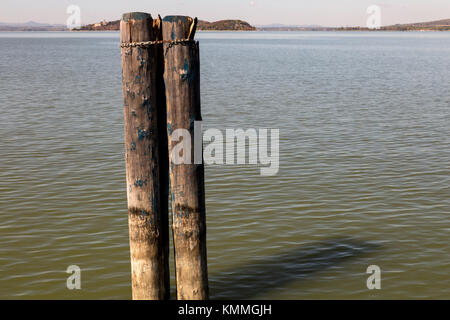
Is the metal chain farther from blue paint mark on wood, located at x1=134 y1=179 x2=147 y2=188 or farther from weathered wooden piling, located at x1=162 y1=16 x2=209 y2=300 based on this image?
blue paint mark on wood, located at x1=134 y1=179 x2=147 y2=188

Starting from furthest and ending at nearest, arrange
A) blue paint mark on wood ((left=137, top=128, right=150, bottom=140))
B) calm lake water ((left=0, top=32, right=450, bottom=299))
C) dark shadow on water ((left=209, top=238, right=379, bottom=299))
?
1. calm lake water ((left=0, top=32, right=450, bottom=299))
2. dark shadow on water ((left=209, top=238, right=379, bottom=299))
3. blue paint mark on wood ((left=137, top=128, right=150, bottom=140))

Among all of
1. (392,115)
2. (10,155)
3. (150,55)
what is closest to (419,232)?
(150,55)

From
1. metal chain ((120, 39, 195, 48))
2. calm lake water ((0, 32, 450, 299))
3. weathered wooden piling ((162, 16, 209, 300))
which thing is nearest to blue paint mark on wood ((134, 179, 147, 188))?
weathered wooden piling ((162, 16, 209, 300))

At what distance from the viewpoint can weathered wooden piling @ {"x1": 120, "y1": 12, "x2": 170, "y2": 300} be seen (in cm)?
691

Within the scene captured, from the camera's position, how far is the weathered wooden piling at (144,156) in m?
6.91

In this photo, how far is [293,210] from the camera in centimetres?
1216

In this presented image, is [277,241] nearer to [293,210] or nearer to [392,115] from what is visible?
[293,210]

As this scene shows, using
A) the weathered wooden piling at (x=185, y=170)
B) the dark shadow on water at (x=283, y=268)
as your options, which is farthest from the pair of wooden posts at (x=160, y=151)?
the dark shadow on water at (x=283, y=268)

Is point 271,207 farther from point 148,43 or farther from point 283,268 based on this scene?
point 148,43

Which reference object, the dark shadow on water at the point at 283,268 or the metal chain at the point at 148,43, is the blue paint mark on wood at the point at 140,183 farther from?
the dark shadow on water at the point at 283,268

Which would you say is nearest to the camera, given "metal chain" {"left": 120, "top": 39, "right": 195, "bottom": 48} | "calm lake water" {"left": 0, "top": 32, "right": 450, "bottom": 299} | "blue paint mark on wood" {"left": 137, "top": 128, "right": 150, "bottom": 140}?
"metal chain" {"left": 120, "top": 39, "right": 195, "bottom": 48}

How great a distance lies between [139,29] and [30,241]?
5.29 metres

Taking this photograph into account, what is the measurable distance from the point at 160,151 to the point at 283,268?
3250 mm

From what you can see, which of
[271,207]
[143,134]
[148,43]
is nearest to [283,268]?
[271,207]
